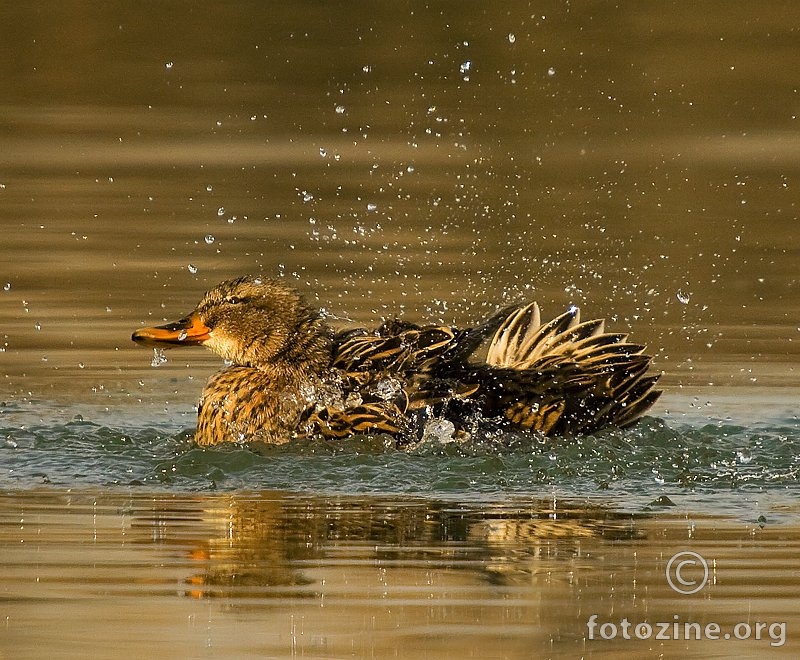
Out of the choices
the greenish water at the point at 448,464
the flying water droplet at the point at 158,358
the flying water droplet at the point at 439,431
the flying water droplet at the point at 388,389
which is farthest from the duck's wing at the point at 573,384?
the flying water droplet at the point at 158,358

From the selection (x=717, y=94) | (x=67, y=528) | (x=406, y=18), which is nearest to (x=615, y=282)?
(x=67, y=528)

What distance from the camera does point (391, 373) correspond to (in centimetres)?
953

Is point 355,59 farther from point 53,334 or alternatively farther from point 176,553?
point 176,553

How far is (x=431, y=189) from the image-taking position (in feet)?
55.6

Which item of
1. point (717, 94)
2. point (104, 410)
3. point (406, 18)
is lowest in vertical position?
point (104, 410)

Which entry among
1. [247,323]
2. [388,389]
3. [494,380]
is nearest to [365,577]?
[388,389]

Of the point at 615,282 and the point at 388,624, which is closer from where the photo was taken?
the point at 388,624

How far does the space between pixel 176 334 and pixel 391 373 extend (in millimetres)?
1307

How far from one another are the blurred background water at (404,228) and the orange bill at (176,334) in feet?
1.63

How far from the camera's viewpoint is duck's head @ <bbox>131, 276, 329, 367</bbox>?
10172mm

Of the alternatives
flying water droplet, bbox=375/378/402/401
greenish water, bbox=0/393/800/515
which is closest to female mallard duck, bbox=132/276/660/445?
flying water droplet, bbox=375/378/402/401

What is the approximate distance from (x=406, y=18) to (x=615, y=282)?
12408 millimetres

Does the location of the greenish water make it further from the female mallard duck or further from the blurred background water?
the female mallard duck

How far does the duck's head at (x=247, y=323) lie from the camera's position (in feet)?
33.4
